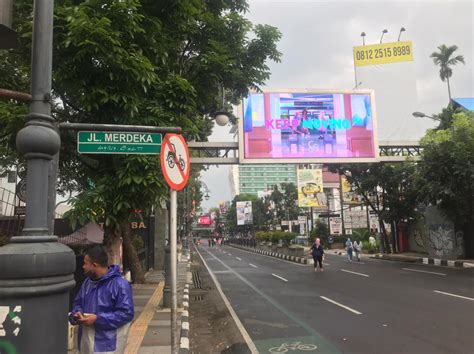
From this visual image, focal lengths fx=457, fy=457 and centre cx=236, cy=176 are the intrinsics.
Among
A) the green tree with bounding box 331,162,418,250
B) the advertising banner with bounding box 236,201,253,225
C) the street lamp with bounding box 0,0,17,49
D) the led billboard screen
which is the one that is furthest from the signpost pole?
the advertising banner with bounding box 236,201,253,225

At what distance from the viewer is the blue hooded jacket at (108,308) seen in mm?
3949

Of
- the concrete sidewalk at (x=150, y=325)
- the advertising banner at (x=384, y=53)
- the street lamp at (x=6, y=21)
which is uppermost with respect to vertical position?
the advertising banner at (x=384, y=53)

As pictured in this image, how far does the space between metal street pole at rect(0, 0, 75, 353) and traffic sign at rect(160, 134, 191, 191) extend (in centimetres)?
187

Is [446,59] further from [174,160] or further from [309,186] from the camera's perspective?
[174,160]

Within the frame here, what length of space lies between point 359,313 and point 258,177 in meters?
155

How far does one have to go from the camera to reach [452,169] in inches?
932

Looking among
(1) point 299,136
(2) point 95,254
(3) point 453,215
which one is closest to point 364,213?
(3) point 453,215

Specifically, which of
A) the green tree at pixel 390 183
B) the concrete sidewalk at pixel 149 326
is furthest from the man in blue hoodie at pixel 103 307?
the green tree at pixel 390 183

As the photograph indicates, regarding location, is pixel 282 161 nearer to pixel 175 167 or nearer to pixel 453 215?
pixel 453 215

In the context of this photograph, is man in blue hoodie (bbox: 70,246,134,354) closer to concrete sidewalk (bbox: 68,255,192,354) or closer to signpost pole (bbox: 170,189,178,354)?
signpost pole (bbox: 170,189,178,354)

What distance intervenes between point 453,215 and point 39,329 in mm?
26140

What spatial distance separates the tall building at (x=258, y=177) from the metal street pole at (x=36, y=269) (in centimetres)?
14899

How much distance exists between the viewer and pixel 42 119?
11.1 feet

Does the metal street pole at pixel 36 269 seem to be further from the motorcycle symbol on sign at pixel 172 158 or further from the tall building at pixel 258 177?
the tall building at pixel 258 177
